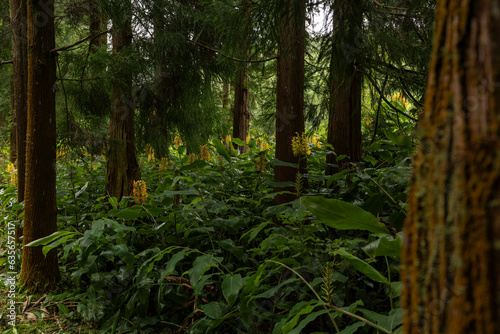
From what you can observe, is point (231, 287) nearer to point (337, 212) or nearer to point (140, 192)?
point (337, 212)

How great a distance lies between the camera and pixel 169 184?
321 centimetres

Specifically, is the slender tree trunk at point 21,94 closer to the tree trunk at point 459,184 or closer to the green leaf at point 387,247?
the green leaf at point 387,247

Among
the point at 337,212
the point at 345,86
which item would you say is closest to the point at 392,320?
the point at 337,212

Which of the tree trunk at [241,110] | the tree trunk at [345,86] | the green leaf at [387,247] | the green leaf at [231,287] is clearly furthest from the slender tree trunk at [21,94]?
the green leaf at [387,247]

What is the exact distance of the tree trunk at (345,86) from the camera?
8.59ft

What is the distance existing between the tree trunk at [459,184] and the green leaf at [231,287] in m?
1.66

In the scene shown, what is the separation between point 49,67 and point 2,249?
119 inches

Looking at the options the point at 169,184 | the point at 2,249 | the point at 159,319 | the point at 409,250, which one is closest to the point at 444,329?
the point at 409,250

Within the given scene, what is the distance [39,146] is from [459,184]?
3.87 metres

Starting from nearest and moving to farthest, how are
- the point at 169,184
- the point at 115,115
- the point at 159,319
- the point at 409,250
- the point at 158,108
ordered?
the point at 409,250
the point at 159,319
the point at 169,184
the point at 115,115
the point at 158,108

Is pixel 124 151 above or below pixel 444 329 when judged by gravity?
above

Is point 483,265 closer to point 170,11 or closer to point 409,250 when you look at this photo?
point 409,250

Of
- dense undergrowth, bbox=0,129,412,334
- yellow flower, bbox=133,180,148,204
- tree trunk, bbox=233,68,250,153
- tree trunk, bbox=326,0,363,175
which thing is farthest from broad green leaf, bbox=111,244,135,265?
tree trunk, bbox=233,68,250,153

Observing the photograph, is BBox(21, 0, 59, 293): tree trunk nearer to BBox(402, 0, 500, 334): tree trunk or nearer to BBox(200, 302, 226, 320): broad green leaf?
BBox(200, 302, 226, 320): broad green leaf
